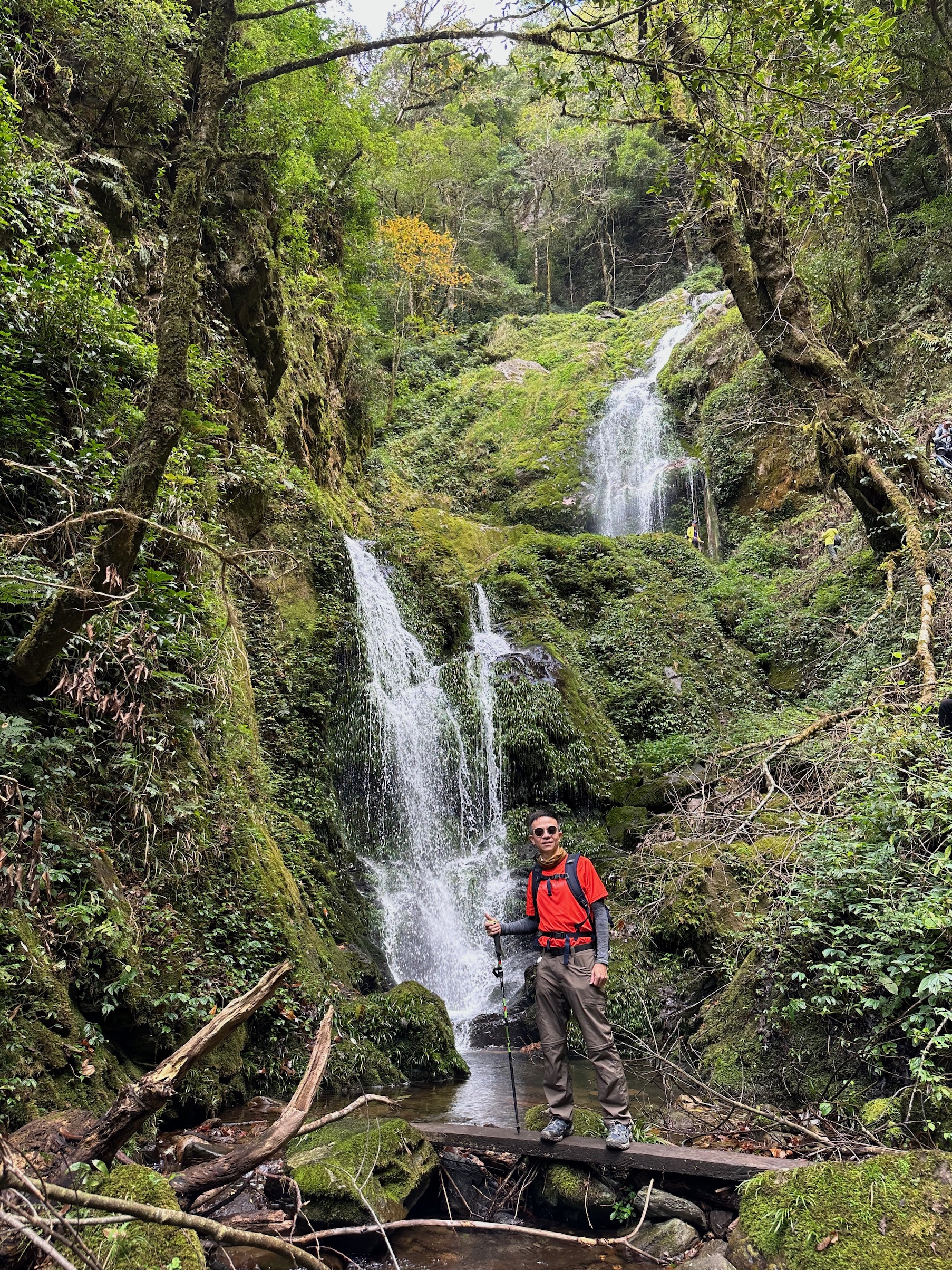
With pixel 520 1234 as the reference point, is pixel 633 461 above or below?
above

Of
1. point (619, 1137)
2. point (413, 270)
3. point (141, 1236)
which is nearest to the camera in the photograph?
point (141, 1236)

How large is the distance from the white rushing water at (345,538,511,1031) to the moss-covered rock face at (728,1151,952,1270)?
600 cm

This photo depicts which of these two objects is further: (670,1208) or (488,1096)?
(488,1096)

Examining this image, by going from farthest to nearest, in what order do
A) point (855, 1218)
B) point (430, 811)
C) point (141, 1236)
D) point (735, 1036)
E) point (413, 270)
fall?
1. point (413, 270)
2. point (430, 811)
3. point (735, 1036)
4. point (855, 1218)
5. point (141, 1236)

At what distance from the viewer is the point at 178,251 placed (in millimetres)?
4422

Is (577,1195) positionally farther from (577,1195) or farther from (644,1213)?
Answer: (644,1213)

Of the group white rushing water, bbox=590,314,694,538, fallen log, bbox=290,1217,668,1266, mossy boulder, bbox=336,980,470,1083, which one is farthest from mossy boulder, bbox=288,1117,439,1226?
white rushing water, bbox=590,314,694,538

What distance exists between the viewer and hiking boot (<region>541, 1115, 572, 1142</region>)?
413 centimetres

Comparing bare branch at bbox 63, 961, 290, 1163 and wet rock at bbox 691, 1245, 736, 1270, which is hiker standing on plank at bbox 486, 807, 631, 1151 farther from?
bare branch at bbox 63, 961, 290, 1163

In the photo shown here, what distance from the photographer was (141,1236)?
252 centimetres

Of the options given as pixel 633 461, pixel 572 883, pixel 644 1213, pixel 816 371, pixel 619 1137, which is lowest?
pixel 644 1213

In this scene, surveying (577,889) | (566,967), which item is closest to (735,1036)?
(566,967)

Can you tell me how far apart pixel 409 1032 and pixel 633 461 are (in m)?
18.3

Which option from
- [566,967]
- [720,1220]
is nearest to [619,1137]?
[720,1220]
